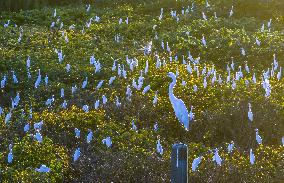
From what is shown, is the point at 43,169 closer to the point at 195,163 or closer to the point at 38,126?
the point at 38,126

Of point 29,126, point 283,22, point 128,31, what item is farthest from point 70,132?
point 283,22

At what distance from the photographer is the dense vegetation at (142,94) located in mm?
10602

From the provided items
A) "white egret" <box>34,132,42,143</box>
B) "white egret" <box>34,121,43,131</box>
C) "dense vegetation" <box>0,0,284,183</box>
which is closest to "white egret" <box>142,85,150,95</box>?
"dense vegetation" <box>0,0,284,183</box>

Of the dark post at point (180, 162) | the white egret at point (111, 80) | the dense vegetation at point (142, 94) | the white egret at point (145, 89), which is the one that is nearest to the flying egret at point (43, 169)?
the dense vegetation at point (142, 94)

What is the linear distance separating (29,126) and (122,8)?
1271 cm

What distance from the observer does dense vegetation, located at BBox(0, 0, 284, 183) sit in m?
10.6

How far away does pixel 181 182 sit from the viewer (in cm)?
702

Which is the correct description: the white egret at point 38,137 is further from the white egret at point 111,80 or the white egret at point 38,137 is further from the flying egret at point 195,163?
the white egret at point 111,80

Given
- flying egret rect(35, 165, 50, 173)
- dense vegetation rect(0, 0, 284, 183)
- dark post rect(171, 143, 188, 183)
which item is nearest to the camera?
dark post rect(171, 143, 188, 183)

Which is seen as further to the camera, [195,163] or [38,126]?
[38,126]

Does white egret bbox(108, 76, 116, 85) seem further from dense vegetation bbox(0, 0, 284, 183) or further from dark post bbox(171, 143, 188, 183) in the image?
dark post bbox(171, 143, 188, 183)

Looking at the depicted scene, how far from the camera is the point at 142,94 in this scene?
46.9 feet

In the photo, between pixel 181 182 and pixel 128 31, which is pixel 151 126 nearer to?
pixel 181 182

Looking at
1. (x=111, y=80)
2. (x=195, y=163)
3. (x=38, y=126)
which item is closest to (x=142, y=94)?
(x=111, y=80)
